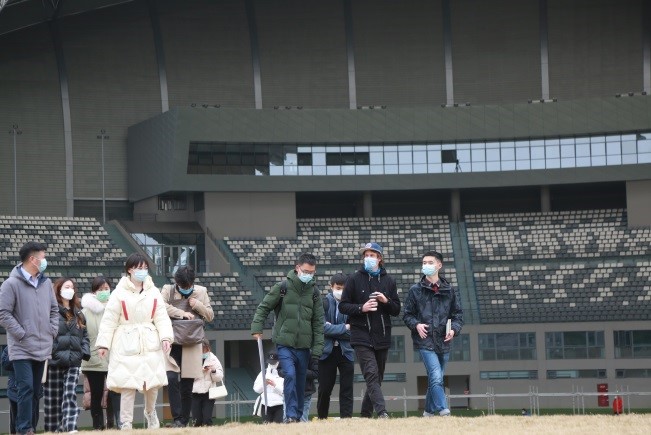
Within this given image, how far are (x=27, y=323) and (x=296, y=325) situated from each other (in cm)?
358

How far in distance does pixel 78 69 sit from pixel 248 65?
8155 mm

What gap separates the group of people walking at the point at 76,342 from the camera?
14.4m

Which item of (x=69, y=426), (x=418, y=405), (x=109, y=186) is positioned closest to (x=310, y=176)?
(x=109, y=186)

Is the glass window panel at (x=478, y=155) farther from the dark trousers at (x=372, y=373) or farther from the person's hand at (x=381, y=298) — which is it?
the person's hand at (x=381, y=298)

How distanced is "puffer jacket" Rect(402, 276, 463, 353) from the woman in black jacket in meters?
4.24

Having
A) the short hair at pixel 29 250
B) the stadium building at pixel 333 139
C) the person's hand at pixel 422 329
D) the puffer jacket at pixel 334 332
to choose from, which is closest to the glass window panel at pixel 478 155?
the stadium building at pixel 333 139

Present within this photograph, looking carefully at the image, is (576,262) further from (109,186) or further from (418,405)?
(109,186)

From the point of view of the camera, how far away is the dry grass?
13.5 m

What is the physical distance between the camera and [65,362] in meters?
15.9

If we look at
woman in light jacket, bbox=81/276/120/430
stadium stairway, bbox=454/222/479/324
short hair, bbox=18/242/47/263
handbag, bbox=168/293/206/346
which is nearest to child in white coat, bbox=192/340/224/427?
handbag, bbox=168/293/206/346

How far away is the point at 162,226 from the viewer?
5841 cm

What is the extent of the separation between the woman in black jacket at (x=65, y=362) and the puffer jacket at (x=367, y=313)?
11.2 ft

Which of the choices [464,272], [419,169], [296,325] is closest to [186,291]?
[296,325]

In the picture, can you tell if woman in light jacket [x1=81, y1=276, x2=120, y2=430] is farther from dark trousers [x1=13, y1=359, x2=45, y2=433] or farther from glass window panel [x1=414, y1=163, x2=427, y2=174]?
glass window panel [x1=414, y1=163, x2=427, y2=174]
